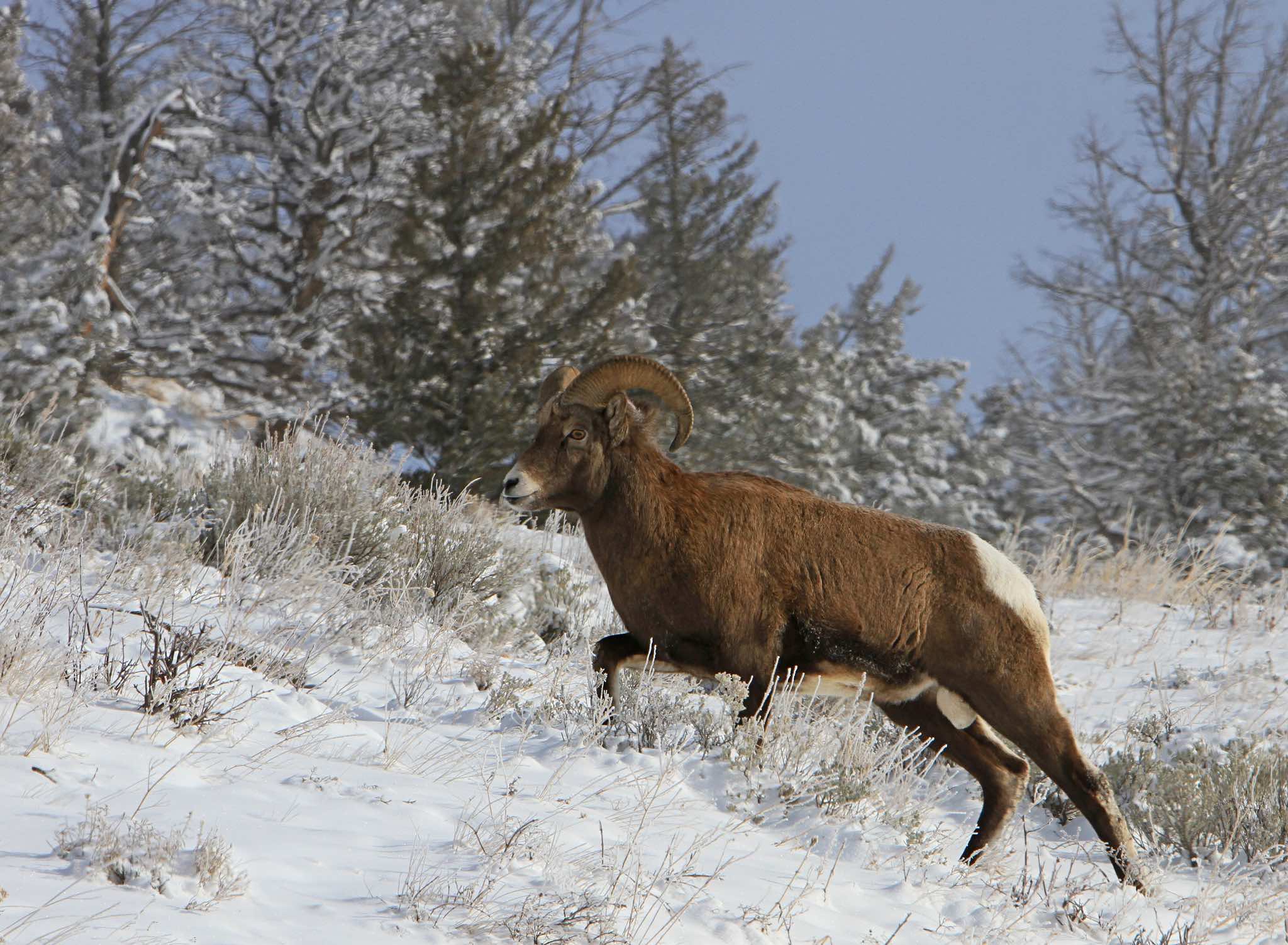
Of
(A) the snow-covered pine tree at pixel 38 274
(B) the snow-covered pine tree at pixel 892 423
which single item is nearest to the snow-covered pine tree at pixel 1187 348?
(B) the snow-covered pine tree at pixel 892 423

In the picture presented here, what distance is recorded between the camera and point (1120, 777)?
5582mm

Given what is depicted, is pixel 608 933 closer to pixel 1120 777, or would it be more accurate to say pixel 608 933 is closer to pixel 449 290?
pixel 1120 777

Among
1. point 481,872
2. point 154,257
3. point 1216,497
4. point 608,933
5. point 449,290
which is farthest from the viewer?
point 154,257

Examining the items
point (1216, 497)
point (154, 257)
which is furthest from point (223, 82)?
point (1216, 497)

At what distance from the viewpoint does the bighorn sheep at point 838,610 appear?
455cm

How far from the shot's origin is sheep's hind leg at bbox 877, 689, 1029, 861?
4660 millimetres

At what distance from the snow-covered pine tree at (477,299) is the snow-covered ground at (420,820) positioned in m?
8.91

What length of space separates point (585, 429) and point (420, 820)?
228 centimetres

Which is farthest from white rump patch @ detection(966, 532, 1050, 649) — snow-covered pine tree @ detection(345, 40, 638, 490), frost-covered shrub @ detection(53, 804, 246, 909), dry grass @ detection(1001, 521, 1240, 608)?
snow-covered pine tree @ detection(345, 40, 638, 490)

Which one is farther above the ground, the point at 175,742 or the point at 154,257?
the point at 154,257

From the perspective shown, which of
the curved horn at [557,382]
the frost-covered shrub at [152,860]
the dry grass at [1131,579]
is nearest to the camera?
the frost-covered shrub at [152,860]

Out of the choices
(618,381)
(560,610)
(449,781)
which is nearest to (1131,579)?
(560,610)

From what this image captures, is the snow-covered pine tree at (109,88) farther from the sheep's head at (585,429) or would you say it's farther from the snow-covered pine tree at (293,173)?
the sheep's head at (585,429)

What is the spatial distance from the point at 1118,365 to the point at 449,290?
1919 cm
